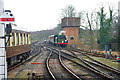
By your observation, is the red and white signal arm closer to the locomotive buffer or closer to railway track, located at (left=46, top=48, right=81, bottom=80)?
the locomotive buffer

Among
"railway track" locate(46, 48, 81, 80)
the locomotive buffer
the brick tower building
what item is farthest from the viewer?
the brick tower building

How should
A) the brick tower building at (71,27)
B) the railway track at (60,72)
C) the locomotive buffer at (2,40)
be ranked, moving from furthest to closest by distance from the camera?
the brick tower building at (71,27) < the railway track at (60,72) < the locomotive buffer at (2,40)

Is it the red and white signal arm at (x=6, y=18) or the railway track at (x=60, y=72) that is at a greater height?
the red and white signal arm at (x=6, y=18)

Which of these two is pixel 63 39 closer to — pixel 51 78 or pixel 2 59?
pixel 51 78

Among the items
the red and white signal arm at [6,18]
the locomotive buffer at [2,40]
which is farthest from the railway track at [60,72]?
the red and white signal arm at [6,18]

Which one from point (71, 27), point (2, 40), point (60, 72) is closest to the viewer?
point (2, 40)

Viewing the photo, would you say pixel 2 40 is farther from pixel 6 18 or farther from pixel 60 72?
pixel 60 72

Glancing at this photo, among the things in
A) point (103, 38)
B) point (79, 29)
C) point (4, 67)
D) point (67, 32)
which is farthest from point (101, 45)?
point (4, 67)

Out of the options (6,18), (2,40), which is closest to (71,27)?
(6,18)

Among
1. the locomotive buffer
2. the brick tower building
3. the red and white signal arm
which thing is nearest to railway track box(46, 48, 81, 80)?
the locomotive buffer

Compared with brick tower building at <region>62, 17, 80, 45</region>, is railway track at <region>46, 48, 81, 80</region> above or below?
below

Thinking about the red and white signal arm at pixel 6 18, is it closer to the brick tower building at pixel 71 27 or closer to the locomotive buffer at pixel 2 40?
the locomotive buffer at pixel 2 40

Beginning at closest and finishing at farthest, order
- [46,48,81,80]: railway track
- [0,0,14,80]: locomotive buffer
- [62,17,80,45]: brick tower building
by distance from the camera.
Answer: [0,0,14,80]: locomotive buffer, [46,48,81,80]: railway track, [62,17,80,45]: brick tower building

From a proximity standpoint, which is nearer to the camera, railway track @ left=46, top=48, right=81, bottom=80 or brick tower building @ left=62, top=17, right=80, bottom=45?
railway track @ left=46, top=48, right=81, bottom=80
